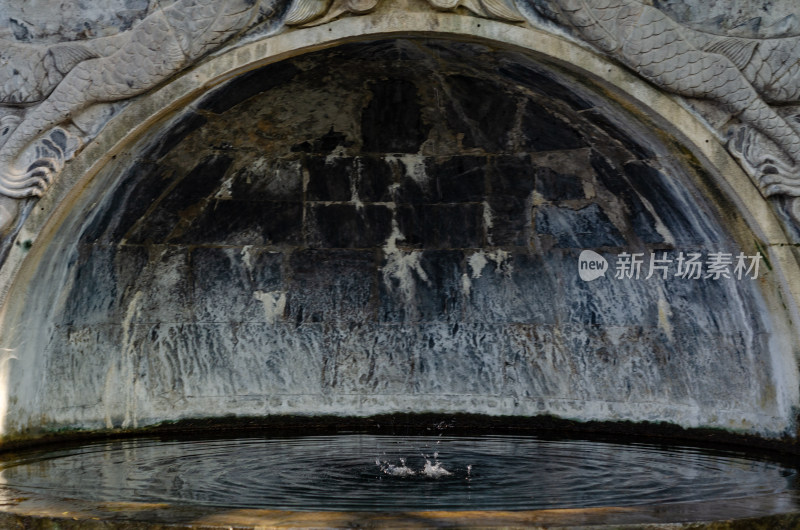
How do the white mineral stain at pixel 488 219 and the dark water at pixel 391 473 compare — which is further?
the white mineral stain at pixel 488 219

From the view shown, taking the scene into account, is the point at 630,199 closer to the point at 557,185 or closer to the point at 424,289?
the point at 557,185

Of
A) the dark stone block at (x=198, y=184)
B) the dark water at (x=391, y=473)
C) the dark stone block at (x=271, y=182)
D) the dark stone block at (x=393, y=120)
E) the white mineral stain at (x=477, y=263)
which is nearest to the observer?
the dark water at (x=391, y=473)

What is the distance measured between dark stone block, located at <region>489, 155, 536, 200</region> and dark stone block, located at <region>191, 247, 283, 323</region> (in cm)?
136

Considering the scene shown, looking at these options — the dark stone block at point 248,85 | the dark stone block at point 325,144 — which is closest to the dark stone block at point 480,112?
the dark stone block at point 325,144

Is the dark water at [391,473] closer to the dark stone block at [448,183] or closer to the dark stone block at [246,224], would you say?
the dark stone block at [246,224]

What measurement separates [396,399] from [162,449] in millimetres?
1463

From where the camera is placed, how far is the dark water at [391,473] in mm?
4016

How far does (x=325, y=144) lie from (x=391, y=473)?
202cm

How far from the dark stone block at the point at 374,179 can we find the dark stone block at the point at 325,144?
0.52 feet

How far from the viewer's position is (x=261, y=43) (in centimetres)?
464

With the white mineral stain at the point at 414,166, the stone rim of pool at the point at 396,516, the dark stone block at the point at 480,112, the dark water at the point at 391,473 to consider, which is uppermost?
the dark stone block at the point at 480,112

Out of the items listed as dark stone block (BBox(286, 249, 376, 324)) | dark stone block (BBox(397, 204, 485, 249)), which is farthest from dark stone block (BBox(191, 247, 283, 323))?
dark stone block (BBox(397, 204, 485, 249))

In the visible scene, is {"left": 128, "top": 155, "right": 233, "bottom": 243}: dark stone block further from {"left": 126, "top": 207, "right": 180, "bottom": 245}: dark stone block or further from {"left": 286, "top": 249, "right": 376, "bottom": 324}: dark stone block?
{"left": 286, "top": 249, "right": 376, "bottom": 324}: dark stone block

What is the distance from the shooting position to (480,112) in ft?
18.0
